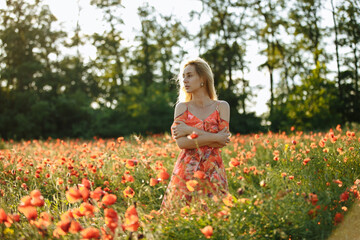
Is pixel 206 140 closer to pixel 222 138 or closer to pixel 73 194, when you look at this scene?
pixel 222 138

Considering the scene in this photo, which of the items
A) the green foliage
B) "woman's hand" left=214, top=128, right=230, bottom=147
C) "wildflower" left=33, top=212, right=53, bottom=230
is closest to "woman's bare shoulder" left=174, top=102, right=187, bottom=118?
"woman's hand" left=214, top=128, right=230, bottom=147

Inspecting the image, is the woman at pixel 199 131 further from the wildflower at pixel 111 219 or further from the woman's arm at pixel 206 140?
the wildflower at pixel 111 219

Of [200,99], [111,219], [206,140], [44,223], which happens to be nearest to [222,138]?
[206,140]

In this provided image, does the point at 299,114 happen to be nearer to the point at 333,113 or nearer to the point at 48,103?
the point at 333,113

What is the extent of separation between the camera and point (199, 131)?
302 cm

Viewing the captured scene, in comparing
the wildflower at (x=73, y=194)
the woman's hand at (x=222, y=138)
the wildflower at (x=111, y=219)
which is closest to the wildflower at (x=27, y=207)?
the wildflower at (x=73, y=194)

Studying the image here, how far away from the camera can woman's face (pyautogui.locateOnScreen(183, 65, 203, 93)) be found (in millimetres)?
3234

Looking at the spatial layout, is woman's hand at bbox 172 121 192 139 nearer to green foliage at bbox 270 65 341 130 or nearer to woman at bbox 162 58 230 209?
woman at bbox 162 58 230 209

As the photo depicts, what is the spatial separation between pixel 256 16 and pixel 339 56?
5369 millimetres

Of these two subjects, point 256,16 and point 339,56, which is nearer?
point 339,56

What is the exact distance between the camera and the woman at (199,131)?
302cm

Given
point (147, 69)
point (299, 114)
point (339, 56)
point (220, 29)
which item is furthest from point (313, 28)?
point (147, 69)

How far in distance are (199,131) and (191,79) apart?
0.52 metres

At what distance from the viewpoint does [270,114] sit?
1883 cm
